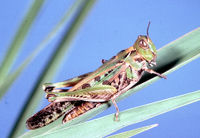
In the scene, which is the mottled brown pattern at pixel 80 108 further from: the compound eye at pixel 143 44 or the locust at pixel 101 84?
the compound eye at pixel 143 44

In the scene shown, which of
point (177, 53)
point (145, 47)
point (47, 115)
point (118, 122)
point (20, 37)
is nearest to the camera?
point (20, 37)

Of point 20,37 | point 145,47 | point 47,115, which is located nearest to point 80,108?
point 47,115

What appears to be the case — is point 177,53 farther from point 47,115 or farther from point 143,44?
point 47,115

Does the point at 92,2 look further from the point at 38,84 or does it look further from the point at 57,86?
the point at 57,86

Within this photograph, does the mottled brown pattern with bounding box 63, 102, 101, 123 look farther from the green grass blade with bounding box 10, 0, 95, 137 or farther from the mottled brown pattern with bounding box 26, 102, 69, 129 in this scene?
the green grass blade with bounding box 10, 0, 95, 137

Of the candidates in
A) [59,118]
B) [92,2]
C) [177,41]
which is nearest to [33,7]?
[92,2]

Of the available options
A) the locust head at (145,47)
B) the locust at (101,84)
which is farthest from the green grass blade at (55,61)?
Result: the locust head at (145,47)
